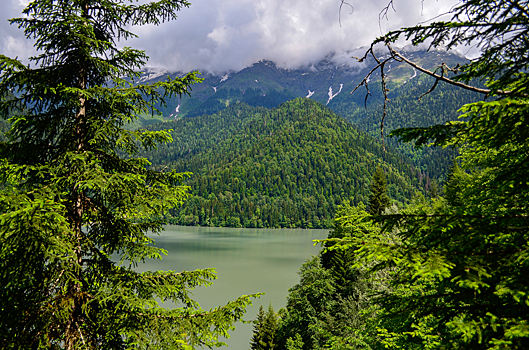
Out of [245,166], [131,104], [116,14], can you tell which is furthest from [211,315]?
[245,166]

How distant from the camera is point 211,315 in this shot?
4773 millimetres

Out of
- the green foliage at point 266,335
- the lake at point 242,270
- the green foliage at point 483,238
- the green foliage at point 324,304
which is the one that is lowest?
the lake at point 242,270

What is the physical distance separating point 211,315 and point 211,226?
13956 cm

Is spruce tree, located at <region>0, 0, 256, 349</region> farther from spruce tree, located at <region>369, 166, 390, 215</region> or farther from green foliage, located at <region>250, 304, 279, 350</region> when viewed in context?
spruce tree, located at <region>369, 166, 390, 215</region>

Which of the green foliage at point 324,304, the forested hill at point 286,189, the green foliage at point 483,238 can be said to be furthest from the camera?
the forested hill at point 286,189

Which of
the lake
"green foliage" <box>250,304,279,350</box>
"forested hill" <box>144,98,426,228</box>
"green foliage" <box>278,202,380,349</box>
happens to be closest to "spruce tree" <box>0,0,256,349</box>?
"green foliage" <box>278,202,380,349</box>

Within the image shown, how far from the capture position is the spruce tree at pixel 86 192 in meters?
4.02

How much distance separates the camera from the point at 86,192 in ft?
16.4

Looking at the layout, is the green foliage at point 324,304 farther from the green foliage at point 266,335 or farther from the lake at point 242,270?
the lake at point 242,270

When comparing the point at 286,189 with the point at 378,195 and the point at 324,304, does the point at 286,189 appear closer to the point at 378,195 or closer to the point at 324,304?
the point at 378,195

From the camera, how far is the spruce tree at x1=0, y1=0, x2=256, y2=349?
158 inches

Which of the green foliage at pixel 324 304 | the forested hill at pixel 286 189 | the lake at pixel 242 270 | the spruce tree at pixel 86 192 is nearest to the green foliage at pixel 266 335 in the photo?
the green foliage at pixel 324 304

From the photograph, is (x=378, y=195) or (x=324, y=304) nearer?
(x=324, y=304)

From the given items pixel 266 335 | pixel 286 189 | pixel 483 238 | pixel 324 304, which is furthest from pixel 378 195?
pixel 286 189
